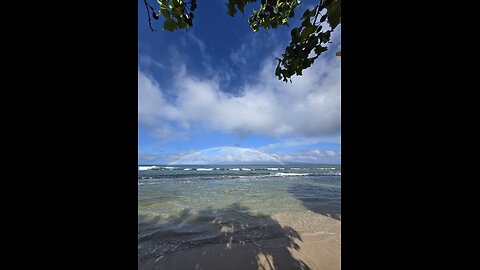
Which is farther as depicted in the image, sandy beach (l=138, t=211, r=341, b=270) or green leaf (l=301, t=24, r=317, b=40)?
sandy beach (l=138, t=211, r=341, b=270)

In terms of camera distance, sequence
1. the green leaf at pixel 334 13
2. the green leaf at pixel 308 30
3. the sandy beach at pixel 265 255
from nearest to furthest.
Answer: the green leaf at pixel 334 13
the green leaf at pixel 308 30
the sandy beach at pixel 265 255

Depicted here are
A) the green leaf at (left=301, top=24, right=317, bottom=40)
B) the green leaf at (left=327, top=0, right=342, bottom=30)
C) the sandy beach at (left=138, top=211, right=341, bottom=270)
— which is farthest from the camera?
the sandy beach at (left=138, top=211, right=341, bottom=270)

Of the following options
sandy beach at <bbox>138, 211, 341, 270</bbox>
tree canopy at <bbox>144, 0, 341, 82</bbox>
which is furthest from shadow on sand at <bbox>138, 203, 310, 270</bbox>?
tree canopy at <bbox>144, 0, 341, 82</bbox>

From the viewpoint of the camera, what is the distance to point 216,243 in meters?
4.66

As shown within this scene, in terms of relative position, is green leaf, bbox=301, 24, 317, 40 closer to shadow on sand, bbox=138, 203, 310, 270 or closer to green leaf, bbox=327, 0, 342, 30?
green leaf, bbox=327, 0, 342, 30

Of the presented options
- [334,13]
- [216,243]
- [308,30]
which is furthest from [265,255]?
[334,13]

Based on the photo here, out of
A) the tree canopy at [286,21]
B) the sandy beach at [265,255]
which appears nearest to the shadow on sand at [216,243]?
the sandy beach at [265,255]

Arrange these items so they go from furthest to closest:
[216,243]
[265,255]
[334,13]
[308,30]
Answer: [216,243] → [265,255] → [308,30] → [334,13]

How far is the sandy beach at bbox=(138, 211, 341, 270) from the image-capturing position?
3786 millimetres

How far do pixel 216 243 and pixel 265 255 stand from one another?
135cm

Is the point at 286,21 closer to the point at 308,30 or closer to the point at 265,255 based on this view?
the point at 308,30

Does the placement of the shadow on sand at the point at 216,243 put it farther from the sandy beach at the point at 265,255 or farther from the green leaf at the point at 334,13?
the green leaf at the point at 334,13

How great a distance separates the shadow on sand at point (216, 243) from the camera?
12.6 feet
